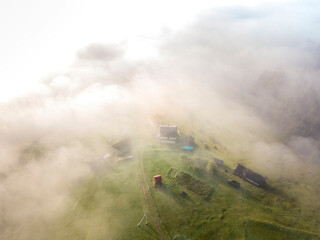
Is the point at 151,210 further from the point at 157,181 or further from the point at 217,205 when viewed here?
the point at 217,205

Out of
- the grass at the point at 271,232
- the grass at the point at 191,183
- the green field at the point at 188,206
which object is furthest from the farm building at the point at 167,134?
the grass at the point at 271,232

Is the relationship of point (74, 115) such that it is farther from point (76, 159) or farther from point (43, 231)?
point (43, 231)

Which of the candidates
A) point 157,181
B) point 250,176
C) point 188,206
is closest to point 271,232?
point 250,176

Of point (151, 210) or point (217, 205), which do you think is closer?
point (151, 210)

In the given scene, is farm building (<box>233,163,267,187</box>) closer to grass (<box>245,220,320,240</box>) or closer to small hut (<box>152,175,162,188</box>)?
grass (<box>245,220,320,240</box>)

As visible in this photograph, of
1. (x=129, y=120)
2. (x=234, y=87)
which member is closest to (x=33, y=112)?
(x=129, y=120)

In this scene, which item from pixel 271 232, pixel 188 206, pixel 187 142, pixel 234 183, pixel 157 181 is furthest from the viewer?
pixel 187 142
